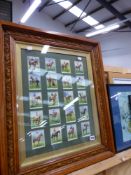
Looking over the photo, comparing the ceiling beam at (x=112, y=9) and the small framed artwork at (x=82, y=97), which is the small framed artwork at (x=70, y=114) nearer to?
the small framed artwork at (x=82, y=97)

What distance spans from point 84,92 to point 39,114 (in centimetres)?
17

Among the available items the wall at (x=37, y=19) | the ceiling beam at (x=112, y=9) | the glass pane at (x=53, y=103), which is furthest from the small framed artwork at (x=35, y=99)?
the wall at (x=37, y=19)

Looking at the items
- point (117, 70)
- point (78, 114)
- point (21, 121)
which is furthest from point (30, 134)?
point (117, 70)

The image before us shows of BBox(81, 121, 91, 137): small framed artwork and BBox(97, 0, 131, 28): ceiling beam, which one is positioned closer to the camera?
BBox(81, 121, 91, 137): small framed artwork

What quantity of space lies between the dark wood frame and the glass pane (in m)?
0.02

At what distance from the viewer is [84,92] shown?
1.96ft

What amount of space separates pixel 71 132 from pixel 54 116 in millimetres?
71

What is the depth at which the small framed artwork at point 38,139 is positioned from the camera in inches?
18.6

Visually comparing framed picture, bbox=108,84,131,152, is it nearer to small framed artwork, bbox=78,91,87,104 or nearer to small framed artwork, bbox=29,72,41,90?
small framed artwork, bbox=78,91,87,104

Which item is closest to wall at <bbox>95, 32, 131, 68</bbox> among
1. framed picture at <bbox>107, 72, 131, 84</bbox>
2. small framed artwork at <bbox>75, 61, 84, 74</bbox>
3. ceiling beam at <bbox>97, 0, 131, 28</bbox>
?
ceiling beam at <bbox>97, 0, 131, 28</bbox>

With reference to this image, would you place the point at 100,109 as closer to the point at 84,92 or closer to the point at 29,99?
the point at 84,92

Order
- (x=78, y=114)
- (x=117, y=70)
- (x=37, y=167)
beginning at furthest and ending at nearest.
→ (x=117, y=70) < (x=78, y=114) < (x=37, y=167)

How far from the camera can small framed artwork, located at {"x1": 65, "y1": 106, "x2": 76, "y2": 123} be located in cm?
54

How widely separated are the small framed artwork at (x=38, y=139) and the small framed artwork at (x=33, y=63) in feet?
0.54
